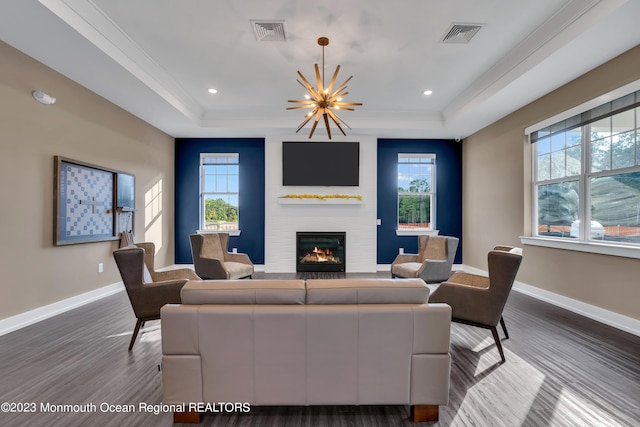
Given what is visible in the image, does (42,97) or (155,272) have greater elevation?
(42,97)

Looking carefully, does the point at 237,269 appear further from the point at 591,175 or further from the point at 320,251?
the point at 591,175

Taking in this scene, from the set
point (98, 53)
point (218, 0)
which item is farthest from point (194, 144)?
point (218, 0)

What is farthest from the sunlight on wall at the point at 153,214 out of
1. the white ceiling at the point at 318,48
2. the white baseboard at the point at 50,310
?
the white ceiling at the point at 318,48

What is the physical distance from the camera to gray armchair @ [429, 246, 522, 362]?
236 cm

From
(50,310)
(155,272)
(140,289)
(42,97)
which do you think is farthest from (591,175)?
(50,310)

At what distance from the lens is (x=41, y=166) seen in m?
3.36

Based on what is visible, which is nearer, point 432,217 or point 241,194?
point 241,194

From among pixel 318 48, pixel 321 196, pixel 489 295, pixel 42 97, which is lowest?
pixel 489 295

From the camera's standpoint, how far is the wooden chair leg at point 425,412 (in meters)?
1.68

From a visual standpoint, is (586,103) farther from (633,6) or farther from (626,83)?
(633,6)

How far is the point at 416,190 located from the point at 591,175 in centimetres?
316

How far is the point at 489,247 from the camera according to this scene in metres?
5.52

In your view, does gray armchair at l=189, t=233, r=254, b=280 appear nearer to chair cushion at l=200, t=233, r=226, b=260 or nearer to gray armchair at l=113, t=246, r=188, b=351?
chair cushion at l=200, t=233, r=226, b=260

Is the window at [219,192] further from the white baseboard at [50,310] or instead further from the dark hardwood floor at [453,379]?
the dark hardwood floor at [453,379]
